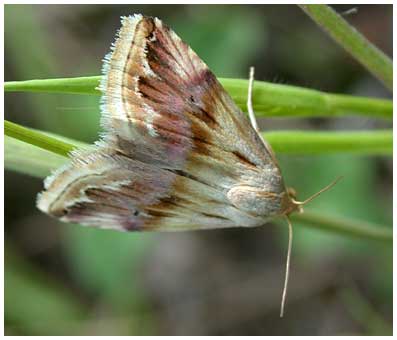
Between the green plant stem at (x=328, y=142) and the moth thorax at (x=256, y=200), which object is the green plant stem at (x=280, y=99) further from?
the moth thorax at (x=256, y=200)

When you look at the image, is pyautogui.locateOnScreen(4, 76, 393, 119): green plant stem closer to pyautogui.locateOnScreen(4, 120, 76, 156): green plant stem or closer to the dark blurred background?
pyautogui.locateOnScreen(4, 120, 76, 156): green plant stem

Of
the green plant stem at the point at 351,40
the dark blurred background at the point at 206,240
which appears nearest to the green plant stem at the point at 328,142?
the green plant stem at the point at 351,40

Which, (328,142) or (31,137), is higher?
(31,137)

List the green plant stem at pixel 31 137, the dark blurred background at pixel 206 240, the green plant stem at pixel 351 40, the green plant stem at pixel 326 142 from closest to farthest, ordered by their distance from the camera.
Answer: the green plant stem at pixel 31 137
the green plant stem at pixel 351 40
the green plant stem at pixel 326 142
the dark blurred background at pixel 206 240

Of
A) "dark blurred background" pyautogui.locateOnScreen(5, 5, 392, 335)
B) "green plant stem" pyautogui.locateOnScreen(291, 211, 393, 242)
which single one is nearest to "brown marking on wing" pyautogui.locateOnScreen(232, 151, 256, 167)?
"green plant stem" pyautogui.locateOnScreen(291, 211, 393, 242)

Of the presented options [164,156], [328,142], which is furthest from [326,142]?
[164,156]

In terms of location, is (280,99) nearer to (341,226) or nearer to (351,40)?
(351,40)

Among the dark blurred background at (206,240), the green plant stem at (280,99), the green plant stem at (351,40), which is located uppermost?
the green plant stem at (351,40)

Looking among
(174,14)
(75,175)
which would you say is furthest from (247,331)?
(75,175)

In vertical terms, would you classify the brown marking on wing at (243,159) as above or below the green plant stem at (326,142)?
above
